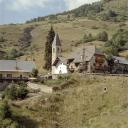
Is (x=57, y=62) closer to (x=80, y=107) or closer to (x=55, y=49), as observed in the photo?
(x=55, y=49)

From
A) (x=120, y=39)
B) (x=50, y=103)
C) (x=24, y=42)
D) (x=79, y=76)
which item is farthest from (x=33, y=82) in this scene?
(x=24, y=42)

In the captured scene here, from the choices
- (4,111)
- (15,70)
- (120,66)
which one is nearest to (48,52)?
(15,70)

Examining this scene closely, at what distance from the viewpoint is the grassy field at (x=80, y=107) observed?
68438 millimetres

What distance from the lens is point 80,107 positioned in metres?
73.6

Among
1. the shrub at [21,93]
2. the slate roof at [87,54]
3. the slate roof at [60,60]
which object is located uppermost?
the slate roof at [87,54]

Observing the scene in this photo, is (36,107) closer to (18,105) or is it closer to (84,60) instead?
(18,105)

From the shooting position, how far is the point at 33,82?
87938 millimetres

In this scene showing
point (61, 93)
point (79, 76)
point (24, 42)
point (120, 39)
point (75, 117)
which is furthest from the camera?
point (24, 42)

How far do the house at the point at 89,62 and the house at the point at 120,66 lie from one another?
2.78 meters

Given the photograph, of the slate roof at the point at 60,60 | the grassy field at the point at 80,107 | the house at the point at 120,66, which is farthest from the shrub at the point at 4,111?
the house at the point at 120,66

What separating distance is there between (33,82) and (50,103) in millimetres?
14373

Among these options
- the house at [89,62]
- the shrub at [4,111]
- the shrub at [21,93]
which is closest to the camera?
the shrub at [4,111]

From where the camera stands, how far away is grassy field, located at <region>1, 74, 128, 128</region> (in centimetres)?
6844

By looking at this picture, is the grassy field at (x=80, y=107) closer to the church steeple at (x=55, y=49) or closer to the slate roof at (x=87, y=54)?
the slate roof at (x=87, y=54)
